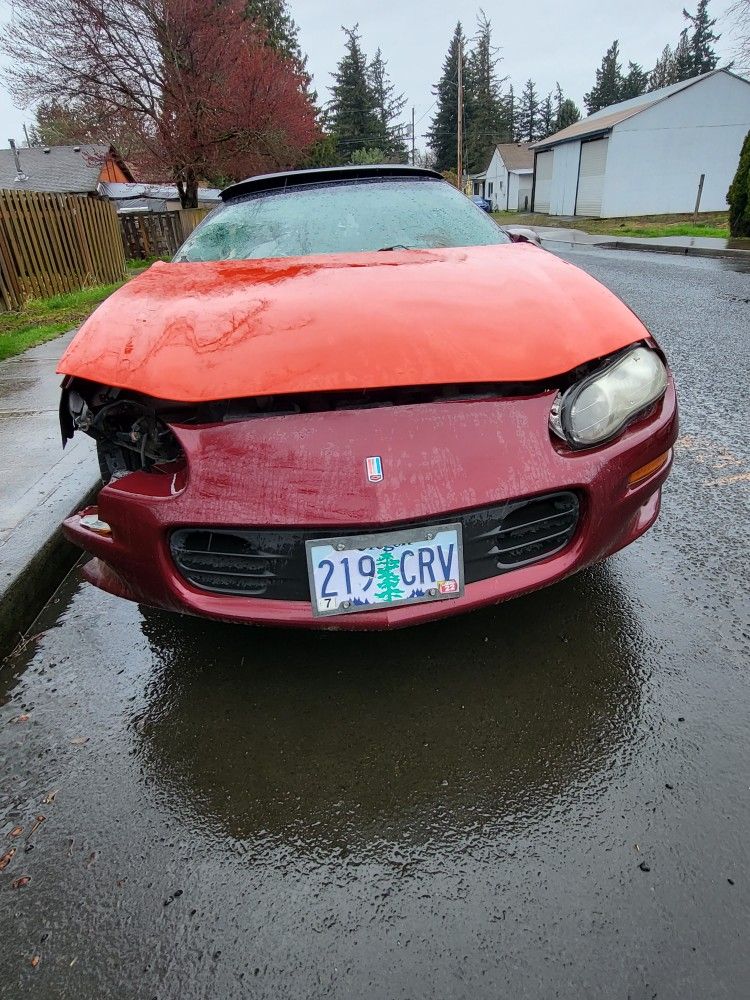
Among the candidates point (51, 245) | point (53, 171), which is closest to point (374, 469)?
point (51, 245)

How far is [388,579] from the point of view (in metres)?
1.53

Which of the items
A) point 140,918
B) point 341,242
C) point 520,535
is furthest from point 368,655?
point 341,242

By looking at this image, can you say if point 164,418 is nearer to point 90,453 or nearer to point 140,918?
point 140,918

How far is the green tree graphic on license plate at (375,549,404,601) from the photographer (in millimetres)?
1505

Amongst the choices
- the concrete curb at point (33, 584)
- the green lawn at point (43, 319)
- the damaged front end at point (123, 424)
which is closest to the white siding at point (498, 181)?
the green lawn at point (43, 319)

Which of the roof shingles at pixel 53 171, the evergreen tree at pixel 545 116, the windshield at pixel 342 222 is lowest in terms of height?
the windshield at pixel 342 222

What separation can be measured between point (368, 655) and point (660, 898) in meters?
0.96

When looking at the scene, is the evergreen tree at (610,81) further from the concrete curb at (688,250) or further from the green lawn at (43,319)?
the green lawn at (43,319)

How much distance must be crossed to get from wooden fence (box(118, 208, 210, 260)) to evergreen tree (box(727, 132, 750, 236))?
14.3 meters

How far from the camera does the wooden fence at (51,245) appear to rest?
28.0 ft

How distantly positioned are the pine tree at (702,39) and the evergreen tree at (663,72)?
8.25 feet

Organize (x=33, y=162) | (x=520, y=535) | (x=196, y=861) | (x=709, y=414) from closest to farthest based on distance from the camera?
(x=196, y=861) → (x=520, y=535) → (x=709, y=414) → (x=33, y=162)

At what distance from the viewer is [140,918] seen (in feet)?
4.05

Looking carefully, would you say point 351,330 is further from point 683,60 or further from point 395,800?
point 683,60
